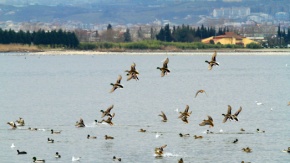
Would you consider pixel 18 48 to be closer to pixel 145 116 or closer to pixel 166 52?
pixel 166 52

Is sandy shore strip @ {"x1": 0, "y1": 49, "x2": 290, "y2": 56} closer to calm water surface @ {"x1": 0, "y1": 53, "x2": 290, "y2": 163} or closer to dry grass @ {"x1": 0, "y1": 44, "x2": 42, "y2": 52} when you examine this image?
dry grass @ {"x1": 0, "y1": 44, "x2": 42, "y2": 52}

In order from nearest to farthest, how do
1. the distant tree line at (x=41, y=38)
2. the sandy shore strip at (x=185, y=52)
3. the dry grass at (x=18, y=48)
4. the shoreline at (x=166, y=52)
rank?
the distant tree line at (x=41, y=38)
the dry grass at (x=18, y=48)
the shoreline at (x=166, y=52)
the sandy shore strip at (x=185, y=52)

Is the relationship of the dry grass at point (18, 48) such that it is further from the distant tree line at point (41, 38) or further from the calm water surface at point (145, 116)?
the calm water surface at point (145, 116)

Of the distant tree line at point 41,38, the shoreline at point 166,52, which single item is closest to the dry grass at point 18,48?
the shoreline at point 166,52

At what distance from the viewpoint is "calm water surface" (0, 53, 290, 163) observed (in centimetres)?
4144

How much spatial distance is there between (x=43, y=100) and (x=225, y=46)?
111m

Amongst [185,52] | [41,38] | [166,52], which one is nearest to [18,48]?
[41,38]

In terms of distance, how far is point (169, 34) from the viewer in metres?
186

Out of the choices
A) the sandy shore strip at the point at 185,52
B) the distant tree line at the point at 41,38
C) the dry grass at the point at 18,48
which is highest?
the distant tree line at the point at 41,38

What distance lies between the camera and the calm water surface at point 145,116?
1631 inches

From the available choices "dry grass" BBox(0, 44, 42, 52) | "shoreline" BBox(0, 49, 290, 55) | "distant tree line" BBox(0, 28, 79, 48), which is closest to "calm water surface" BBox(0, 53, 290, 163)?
"distant tree line" BBox(0, 28, 79, 48)

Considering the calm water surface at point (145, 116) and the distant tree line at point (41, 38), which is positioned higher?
the calm water surface at point (145, 116)

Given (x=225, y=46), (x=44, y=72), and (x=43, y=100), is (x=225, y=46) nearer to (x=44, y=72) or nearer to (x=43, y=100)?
(x=44, y=72)

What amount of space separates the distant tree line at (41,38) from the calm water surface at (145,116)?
2177 inches
